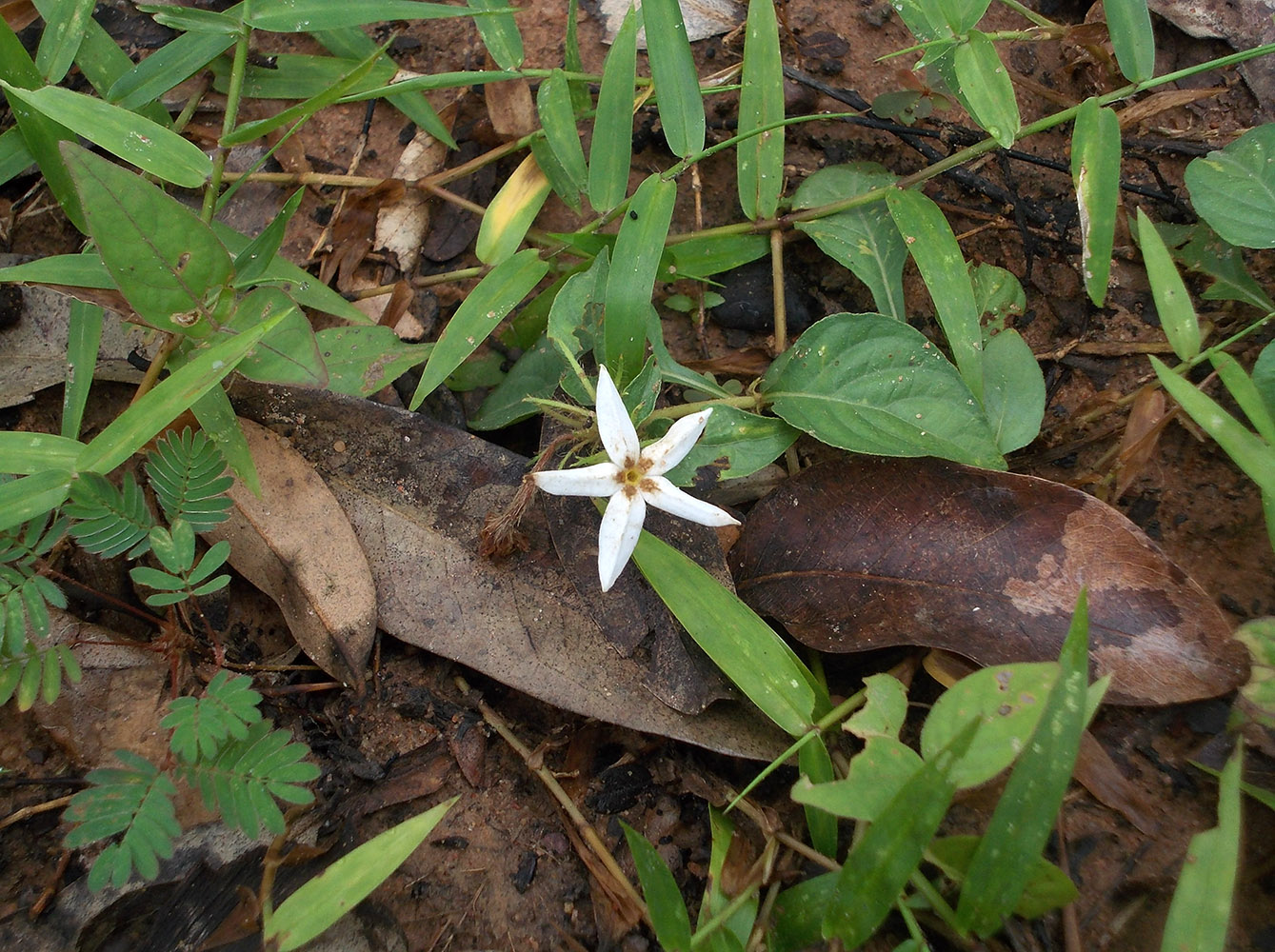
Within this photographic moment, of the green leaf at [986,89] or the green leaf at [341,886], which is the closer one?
the green leaf at [341,886]

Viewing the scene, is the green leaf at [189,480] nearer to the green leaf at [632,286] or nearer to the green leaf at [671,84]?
the green leaf at [632,286]

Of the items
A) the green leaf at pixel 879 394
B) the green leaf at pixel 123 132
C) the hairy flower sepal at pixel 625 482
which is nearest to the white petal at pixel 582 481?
the hairy flower sepal at pixel 625 482

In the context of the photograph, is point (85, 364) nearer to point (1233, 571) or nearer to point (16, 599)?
point (16, 599)

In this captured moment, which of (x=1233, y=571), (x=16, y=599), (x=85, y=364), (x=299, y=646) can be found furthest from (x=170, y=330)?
(x=1233, y=571)

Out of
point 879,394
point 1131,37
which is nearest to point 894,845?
point 879,394

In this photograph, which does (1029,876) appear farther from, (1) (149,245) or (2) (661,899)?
(1) (149,245)
